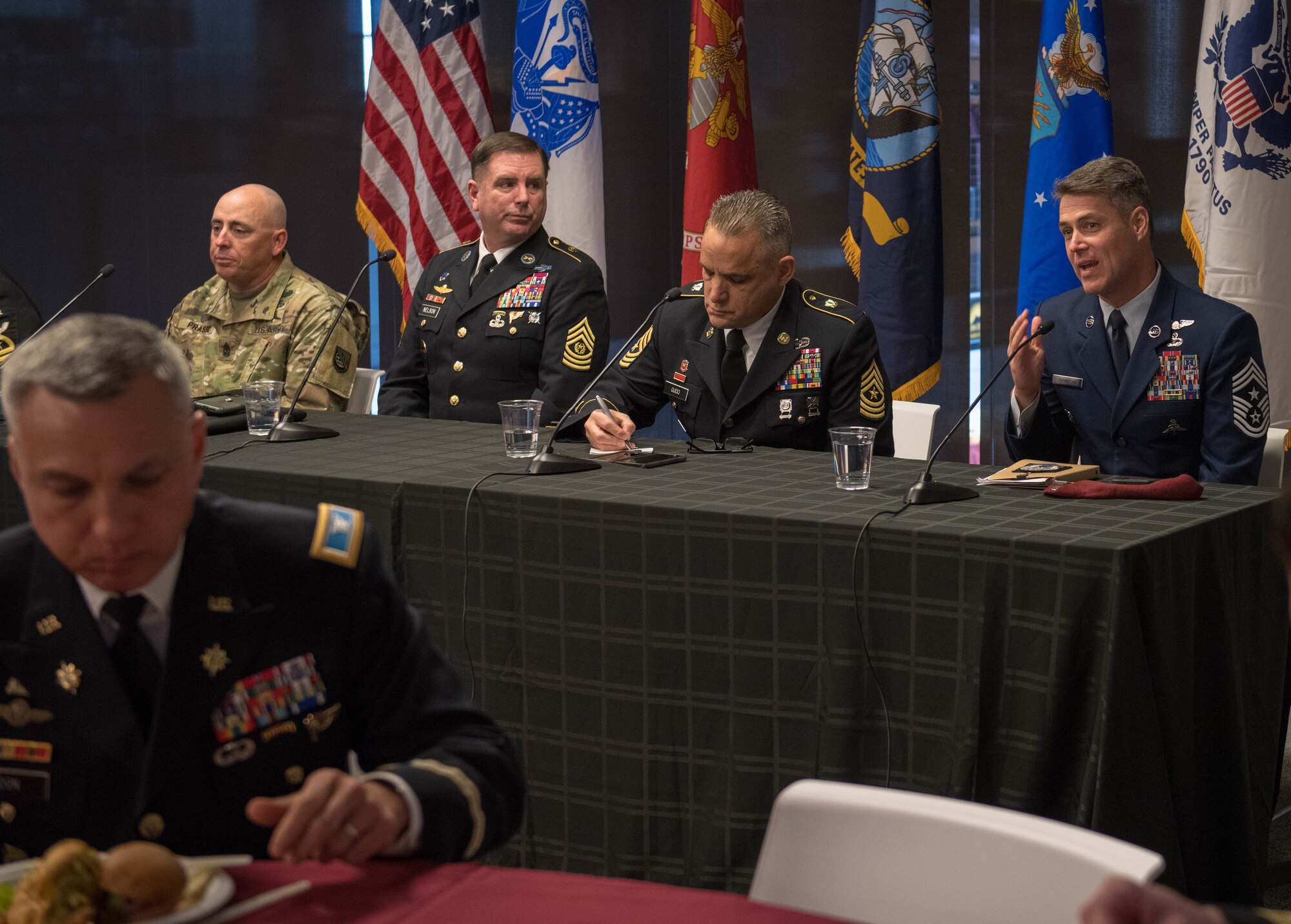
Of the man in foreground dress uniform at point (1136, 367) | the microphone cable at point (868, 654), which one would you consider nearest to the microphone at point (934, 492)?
the microphone cable at point (868, 654)

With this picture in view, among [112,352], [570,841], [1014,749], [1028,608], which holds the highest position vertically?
[112,352]

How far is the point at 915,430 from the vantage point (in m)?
3.58

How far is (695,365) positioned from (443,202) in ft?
7.32

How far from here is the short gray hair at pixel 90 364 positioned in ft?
3.91

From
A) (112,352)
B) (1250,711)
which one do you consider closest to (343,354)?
(1250,711)

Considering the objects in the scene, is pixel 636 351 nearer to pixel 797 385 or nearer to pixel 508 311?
pixel 797 385

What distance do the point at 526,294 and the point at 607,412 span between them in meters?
1.03

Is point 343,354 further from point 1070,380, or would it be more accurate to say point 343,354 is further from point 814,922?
point 814,922

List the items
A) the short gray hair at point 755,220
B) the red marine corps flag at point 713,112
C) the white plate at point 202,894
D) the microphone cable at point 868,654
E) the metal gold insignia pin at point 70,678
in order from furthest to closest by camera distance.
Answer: the red marine corps flag at point 713,112, the short gray hair at point 755,220, the microphone cable at point 868,654, the metal gold insignia pin at point 70,678, the white plate at point 202,894

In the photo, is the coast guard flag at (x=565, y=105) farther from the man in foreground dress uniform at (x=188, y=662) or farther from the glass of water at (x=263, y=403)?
the man in foreground dress uniform at (x=188, y=662)

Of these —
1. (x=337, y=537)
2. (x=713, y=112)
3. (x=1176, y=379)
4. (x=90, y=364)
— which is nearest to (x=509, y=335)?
(x=713, y=112)

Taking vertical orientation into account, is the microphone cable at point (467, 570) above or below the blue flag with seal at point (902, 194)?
below

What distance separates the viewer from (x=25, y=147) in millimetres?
6336

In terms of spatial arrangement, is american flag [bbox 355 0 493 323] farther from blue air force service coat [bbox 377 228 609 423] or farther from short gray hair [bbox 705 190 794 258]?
short gray hair [bbox 705 190 794 258]
